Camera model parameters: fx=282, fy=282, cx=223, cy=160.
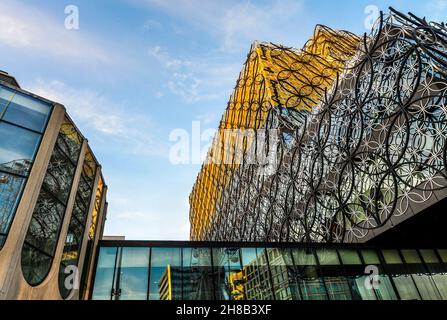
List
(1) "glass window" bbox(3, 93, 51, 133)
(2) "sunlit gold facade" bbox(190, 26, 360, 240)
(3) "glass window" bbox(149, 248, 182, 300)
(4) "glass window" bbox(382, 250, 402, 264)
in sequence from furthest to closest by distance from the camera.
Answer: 1. (2) "sunlit gold facade" bbox(190, 26, 360, 240)
2. (4) "glass window" bbox(382, 250, 402, 264)
3. (3) "glass window" bbox(149, 248, 182, 300)
4. (1) "glass window" bbox(3, 93, 51, 133)

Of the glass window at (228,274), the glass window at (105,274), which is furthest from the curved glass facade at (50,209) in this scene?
the glass window at (228,274)

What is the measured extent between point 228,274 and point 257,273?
186 centimetres

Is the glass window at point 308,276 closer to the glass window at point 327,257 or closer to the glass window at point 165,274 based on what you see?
the glass window at point 327,257

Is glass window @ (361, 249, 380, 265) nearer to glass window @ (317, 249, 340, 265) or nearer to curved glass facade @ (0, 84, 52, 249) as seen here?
glass window @ (317, 249, 340, 265)

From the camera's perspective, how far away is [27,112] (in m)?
14.4

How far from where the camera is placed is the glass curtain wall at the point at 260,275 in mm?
16000

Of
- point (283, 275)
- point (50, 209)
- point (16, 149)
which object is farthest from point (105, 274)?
point (283, 275)

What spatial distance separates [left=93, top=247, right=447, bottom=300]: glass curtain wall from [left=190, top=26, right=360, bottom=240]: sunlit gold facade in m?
17.6

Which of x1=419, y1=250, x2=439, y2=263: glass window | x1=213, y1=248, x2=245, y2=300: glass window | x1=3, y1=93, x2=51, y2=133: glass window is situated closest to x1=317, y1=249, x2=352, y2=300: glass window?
x1=213, y1=248, x2=245, y2=300: glass window

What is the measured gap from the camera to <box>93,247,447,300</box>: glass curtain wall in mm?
16000

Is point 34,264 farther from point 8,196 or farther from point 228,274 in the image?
point 228,274

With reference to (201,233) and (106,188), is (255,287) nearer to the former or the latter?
(106,188)

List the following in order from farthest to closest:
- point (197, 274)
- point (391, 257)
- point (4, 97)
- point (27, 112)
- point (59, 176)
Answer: point (391, 257)
point (197, 274)
point (59, 176)
point (27, 112)
point (4, 97)
